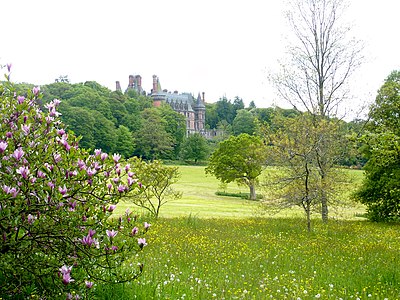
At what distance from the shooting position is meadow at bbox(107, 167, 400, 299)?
22.0 feet

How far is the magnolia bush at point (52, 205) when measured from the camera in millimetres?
4402

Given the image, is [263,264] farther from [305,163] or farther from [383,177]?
[383,177]

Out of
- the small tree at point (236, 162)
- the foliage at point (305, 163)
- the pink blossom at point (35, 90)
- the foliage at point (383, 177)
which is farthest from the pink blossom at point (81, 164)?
the small tree at point (236, 162)

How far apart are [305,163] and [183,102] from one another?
151 meters

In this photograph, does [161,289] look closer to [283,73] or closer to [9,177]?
[9,177]

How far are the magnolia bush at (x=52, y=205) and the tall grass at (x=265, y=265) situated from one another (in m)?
1.22

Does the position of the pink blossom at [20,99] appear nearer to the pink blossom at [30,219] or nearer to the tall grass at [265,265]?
the pink blossom at [30,219]

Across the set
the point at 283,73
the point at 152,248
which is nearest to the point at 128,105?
the point at 283,73

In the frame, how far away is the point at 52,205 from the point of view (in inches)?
175

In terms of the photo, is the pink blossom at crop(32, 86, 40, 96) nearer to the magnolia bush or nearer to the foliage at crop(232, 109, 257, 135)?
the magnolia bush

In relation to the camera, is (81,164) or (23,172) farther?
(81,164)

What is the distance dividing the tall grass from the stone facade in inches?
5580

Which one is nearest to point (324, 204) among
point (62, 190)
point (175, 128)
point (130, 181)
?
point (130, 181)

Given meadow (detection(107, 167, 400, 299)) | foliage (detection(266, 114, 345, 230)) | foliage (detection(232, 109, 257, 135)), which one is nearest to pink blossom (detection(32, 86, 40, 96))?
meadow (detection(107, 167, 400, 299))
